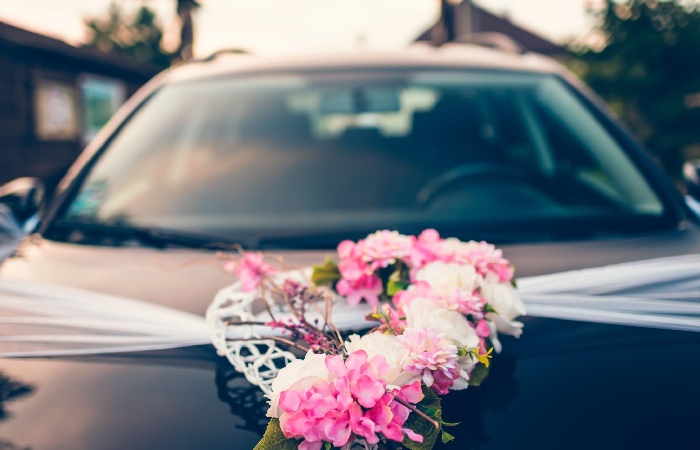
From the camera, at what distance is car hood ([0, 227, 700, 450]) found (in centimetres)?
111

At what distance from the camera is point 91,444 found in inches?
43.8

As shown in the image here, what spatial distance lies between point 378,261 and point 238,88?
127 centimetres

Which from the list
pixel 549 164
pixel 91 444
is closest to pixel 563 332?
pixel 91 444

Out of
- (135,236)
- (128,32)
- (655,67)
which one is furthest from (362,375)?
(128,32)

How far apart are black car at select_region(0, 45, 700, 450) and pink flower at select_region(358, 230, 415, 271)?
26 centimetres

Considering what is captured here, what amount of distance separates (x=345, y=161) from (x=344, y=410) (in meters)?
1.54

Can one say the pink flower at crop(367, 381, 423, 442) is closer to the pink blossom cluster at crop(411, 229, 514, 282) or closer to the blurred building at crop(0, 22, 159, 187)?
the pink blossom cluster at crop(411, 229, 514, 282)

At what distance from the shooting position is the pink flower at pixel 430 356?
1023mm

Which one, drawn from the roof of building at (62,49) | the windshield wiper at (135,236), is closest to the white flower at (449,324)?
the windshield wiper at (135,236)

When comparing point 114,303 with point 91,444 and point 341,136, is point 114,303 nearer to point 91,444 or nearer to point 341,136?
point 91,444

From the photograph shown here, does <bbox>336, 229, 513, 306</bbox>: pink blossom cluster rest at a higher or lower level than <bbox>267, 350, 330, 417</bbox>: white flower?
higher

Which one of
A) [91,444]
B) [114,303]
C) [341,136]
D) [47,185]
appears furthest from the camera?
[47,185]

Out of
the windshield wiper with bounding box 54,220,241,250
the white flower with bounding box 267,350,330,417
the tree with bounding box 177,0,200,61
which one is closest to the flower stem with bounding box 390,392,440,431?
the white flower with bounding box 267,350,330,417

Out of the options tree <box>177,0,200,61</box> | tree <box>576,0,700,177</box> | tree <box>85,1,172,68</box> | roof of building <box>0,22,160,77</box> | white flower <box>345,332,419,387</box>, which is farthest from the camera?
tree <box>85,1,172,68</box>
